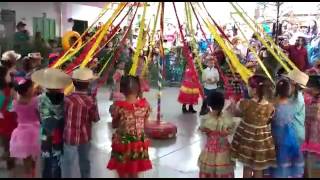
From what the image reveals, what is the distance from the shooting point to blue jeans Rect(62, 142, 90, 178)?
3383 millimetres

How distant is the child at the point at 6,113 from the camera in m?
3.91

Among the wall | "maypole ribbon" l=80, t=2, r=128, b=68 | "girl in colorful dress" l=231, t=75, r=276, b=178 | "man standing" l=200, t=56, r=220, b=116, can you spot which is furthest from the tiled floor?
the wall

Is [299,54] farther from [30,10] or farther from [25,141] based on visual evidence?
[30,10]

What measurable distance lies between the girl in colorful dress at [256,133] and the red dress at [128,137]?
2.49 feet

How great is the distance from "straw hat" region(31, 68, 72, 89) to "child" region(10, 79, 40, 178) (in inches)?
8.0

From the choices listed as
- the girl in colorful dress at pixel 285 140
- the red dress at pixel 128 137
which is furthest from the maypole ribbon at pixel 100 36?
the girl in colorful dress at pixel 285 140

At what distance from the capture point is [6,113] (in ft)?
12.8

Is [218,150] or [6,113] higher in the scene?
[6,113]

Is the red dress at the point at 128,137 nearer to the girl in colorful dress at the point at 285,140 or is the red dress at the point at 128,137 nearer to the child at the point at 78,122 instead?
the child at the point at 78,122

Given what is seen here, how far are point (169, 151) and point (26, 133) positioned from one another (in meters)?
1.86

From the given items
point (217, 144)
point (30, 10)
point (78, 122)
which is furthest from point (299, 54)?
point (30, 10)

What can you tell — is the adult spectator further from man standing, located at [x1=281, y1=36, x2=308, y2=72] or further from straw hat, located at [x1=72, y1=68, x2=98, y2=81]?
straw hat, located at [x1=72, y1=68, x2=98, y2=81]

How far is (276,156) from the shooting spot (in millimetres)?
3295

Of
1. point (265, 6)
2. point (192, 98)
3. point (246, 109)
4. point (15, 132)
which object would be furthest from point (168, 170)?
point (265, 6)
